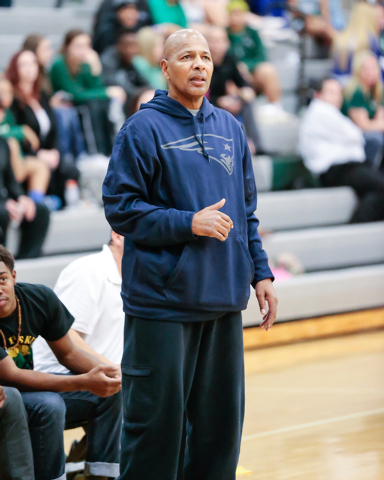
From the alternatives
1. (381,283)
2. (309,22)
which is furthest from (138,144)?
(309,22)

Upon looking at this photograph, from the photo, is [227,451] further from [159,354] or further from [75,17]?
[75,17]

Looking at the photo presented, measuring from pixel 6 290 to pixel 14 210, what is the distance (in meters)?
1.93

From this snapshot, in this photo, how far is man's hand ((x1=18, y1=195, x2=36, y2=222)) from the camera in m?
4.19

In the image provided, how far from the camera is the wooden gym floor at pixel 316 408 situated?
2766 millimetres

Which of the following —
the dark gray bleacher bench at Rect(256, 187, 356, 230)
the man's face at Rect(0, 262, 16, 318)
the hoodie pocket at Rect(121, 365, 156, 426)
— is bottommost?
the dark gray bleacher bench at Rect(256, 187, 356, 230)

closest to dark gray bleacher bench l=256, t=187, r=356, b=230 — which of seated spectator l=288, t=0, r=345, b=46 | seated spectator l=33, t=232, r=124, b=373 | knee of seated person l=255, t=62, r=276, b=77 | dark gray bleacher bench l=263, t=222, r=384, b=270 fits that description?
dark gray bleacher bench l=263, t=222, r=384, b=270

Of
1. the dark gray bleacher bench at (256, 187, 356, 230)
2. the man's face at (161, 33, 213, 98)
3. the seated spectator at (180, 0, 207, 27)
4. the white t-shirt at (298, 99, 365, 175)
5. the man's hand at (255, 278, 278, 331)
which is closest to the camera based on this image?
the man's face at (161, 33, 213, 98)

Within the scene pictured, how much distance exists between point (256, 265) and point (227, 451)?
45 centimetres

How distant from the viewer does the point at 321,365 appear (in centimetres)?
420

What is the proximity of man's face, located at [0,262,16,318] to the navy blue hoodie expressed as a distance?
0.50 m

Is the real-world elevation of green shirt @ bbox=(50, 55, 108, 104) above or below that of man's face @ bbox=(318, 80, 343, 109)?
above

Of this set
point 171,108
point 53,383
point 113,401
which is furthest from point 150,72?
point 171,108

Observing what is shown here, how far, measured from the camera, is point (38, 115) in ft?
15.6

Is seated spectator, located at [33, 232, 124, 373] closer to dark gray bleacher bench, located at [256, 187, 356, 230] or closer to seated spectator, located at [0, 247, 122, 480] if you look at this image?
seated spectator, located at [0, 247, 122, 480]
